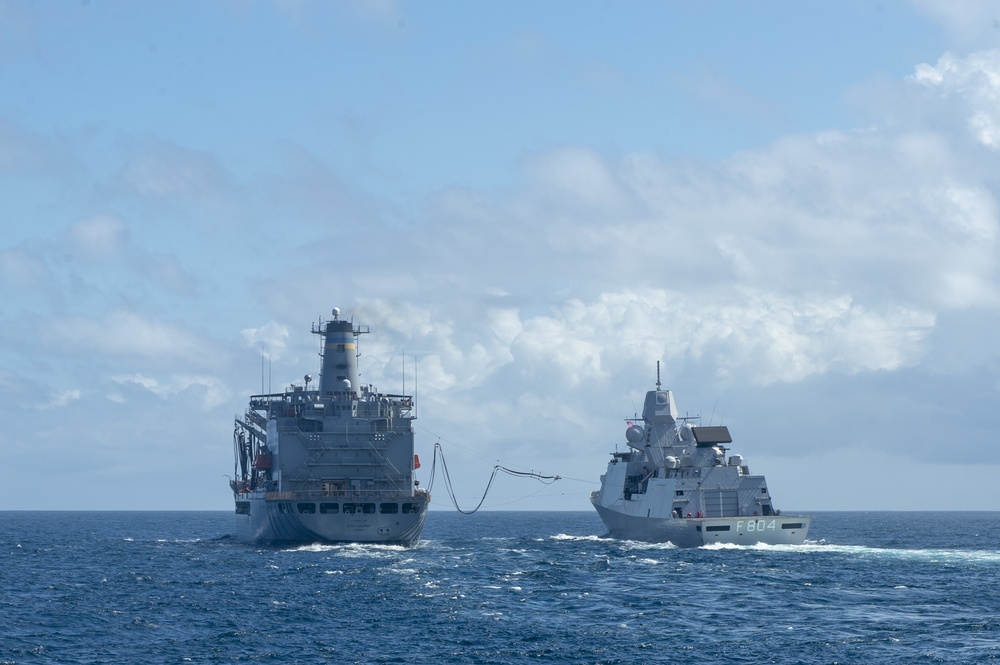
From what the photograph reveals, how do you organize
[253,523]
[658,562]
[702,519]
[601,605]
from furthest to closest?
[253,523]
[702,519]
[658,562]
[601,605]

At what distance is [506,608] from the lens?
51.1 m

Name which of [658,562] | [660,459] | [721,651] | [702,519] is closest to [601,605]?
[721,651]

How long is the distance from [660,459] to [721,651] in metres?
52.7

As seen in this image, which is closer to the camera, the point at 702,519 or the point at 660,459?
the point at 702,519

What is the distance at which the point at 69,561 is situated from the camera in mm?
83688

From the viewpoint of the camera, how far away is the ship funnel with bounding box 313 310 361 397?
297 ft

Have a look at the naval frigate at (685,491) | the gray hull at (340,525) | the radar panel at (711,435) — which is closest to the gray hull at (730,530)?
the naval frigate at (685,491)

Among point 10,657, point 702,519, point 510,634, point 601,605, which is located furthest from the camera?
point 702,519

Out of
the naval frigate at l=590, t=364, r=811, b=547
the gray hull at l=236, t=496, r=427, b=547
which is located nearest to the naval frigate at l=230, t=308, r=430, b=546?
the gray hull at l=236, t=496, r=427, b=547

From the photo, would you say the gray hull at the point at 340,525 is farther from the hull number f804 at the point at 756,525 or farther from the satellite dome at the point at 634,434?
the hull number f804 at the point at 756,525

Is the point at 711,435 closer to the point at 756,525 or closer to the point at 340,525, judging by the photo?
the point at 756,525

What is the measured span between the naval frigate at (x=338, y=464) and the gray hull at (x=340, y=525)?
0.07m

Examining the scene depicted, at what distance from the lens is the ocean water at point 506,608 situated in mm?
41125

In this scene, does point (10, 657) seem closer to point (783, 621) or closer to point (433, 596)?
point (433, 596)
